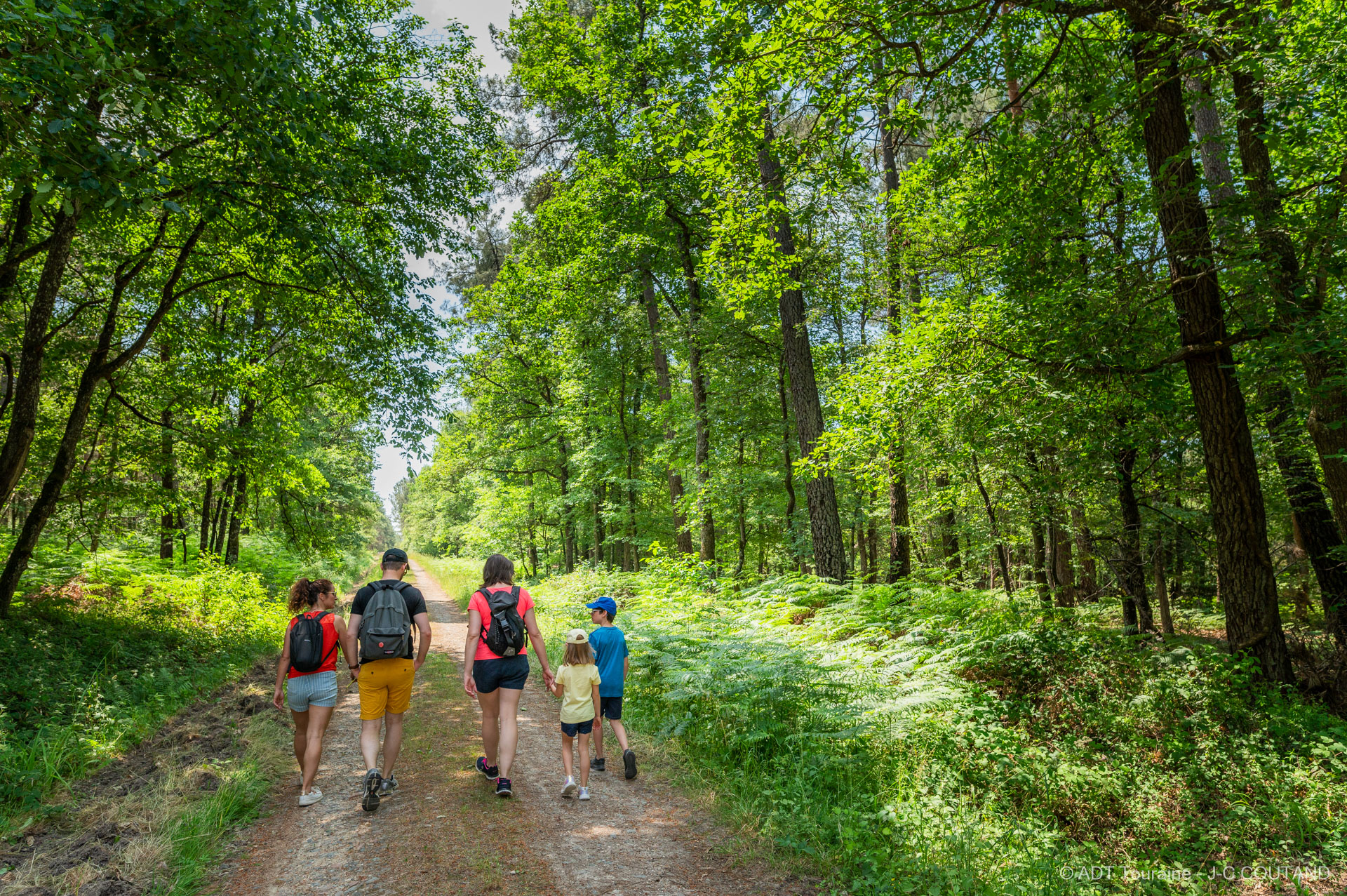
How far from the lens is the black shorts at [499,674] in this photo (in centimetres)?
539

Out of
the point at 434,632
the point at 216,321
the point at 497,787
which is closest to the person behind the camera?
the point at 497,787

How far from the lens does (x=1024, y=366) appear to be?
7547 millimetres

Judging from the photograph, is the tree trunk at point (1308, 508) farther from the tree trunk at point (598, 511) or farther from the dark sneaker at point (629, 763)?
the tree trunk at point (598, 511)

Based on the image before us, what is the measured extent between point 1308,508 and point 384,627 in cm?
1057

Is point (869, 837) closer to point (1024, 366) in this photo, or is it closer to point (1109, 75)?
point (1024, 366)

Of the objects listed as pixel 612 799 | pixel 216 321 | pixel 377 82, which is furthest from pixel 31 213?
pixel 612 799

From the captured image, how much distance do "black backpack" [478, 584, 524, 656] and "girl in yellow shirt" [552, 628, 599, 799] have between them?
21.6 inches

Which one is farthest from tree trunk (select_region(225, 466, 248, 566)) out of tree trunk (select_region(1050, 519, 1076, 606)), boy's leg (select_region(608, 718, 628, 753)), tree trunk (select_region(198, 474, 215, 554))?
tree trunk (select_region(1050, 519, 1076, 606))

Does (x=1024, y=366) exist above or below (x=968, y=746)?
above

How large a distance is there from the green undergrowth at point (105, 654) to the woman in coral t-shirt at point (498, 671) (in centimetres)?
340

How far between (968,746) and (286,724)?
763cm

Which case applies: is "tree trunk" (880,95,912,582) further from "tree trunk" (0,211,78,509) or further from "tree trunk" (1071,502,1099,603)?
"tree trunk" (0,211,78,509)

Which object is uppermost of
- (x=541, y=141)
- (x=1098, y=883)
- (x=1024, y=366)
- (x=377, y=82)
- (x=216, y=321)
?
(x=541, y=141)

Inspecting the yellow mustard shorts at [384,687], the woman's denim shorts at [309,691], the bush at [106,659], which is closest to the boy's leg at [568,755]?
the yellow mustard shorts at [384,687]
